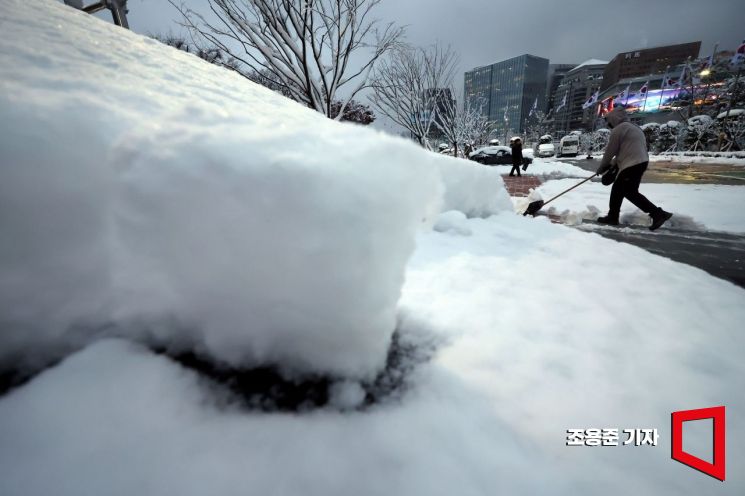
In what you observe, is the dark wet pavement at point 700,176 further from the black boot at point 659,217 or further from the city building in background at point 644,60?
the city building in background at point 644,60

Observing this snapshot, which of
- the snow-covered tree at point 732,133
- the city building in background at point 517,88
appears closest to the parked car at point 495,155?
the snow-covered tree at point 732,133

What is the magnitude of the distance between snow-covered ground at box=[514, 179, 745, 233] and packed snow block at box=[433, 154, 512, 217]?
187cm

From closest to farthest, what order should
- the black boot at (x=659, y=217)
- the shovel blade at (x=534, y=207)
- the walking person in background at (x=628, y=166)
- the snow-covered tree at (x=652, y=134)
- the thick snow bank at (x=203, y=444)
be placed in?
the thick snow bank at (x=203, y=444) → the black boot at (x=659, y=217) → the walking person in background at (x=628, y=166) → the shovel blade at (x=534, y=207) → the snow-covered tree at (x=652, y=134)

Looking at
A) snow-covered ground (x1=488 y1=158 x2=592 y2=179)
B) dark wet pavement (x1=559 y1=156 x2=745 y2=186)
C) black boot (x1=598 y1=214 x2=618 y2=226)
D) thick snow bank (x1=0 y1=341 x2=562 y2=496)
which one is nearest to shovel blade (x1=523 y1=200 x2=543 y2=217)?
black boot (x1=598 y1=214 x2=618 y2=226)

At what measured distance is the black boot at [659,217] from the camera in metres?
3.61

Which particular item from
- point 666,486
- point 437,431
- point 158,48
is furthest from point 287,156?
point 158,48

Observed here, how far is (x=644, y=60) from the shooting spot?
6825 cm

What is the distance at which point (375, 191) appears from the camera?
76cm

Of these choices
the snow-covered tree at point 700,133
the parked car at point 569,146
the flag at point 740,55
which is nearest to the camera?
the flag at point 740,55

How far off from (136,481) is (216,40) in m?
7.13

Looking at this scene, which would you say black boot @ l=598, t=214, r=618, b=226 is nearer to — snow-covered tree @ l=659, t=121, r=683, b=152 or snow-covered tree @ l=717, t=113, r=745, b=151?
snow-covered tree @ l=717, t=113, r=745, b=151

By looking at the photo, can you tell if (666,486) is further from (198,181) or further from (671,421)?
(198,181)

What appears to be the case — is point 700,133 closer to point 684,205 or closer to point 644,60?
point 684,205

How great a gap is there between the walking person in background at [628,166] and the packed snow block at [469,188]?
5.61 feet
